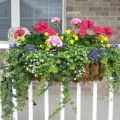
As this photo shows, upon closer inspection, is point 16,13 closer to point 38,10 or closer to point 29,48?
point 38,10

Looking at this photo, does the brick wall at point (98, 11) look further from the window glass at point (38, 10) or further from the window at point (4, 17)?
the window at point (4, 17)

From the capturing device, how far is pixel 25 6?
226 inches

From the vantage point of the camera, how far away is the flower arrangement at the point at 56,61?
2.67m

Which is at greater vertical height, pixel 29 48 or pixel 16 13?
pixel 16 13

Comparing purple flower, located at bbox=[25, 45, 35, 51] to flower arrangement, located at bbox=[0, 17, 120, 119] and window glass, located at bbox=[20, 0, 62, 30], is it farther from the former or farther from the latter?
window glass, located at bbox=[20, 0, 62, 30]

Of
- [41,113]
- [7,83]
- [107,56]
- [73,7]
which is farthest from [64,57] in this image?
[73,7]

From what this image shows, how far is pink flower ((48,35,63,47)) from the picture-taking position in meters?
2.71

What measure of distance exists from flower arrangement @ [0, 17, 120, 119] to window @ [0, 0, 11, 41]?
2928 millimetres

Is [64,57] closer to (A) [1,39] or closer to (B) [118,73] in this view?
(B) [118,73]

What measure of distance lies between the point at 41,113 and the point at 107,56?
1.76 metres

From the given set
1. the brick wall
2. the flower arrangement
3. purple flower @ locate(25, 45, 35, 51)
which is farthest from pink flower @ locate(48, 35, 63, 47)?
the brick wall

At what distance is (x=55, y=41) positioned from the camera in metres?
2.71

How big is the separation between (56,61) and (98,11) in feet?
10.4

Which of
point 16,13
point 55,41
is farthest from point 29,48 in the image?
point 16,13
